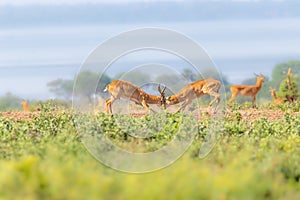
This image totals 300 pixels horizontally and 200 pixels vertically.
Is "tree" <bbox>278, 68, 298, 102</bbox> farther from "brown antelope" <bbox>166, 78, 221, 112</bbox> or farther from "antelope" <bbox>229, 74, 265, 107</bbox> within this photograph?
"brown antelope" <bbox>166, 78, 221, 112</bbox>

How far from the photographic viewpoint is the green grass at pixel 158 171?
23.0ft

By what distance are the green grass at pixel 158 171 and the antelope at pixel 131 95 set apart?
2.06 metres

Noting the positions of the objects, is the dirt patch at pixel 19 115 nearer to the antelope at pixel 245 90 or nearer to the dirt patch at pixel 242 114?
the dirt patch at pixel 242 114

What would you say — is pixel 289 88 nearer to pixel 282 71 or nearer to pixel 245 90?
pixel 282 71

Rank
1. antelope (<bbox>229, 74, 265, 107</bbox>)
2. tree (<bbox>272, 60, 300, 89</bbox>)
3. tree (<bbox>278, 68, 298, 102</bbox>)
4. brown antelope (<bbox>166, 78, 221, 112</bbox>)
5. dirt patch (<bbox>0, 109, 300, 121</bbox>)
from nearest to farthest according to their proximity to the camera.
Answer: dirt patch (<bbox>0, 109, 300, 121</bbox>) < brown antelope (<bbox>166, 78, 221, 112</bbox>) < antelope (<bbox>229, 74, 265, 107</bbox>) < tree (<bbox>278, 68, 298, 102</bbox>) < tree (<bbox>272, 60, 300, 89</bbox>)

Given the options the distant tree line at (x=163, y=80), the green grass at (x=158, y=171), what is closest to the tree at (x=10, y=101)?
the distant tree line at (x=163, y=80)

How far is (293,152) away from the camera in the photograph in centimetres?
1002

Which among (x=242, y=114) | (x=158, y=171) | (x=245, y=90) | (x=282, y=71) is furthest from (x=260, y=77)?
(x=158, y=171)

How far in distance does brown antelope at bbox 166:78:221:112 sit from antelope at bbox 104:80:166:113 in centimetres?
20

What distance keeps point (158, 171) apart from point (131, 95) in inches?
276

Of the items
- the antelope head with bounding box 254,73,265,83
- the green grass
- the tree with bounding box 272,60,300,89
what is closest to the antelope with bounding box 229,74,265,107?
the antelope head with bounding box 254,73,265,83

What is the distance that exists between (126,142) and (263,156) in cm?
213

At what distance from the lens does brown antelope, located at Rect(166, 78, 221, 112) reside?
1473cm

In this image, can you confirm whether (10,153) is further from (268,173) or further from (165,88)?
(165,88)
